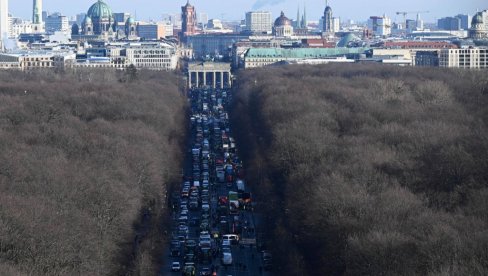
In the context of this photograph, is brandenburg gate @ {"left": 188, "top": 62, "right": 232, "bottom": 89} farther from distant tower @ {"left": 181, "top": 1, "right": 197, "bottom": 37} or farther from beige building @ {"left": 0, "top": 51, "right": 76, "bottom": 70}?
distant tower @ {"left": 181, "top": 1, "right": 197, "bottom": 37}

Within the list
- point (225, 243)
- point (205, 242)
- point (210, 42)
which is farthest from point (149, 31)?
point (205, 242)

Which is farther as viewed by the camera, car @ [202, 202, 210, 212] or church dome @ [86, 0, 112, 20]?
church dome @ [86, 0, 112, 20]

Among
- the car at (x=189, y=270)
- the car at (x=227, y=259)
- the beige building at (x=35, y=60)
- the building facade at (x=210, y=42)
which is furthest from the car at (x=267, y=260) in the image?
the building facade at (x=210, y=42)

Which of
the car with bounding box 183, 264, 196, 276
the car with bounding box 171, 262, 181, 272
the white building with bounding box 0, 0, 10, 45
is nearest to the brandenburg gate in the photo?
the white building with bounding box 0, 0, 10, 45

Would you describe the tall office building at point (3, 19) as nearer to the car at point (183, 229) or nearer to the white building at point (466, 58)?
the white building at point (466, 58)

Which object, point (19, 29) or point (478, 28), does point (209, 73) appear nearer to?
point (478, 28)

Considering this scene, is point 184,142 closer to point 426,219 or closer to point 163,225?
point 163,225
